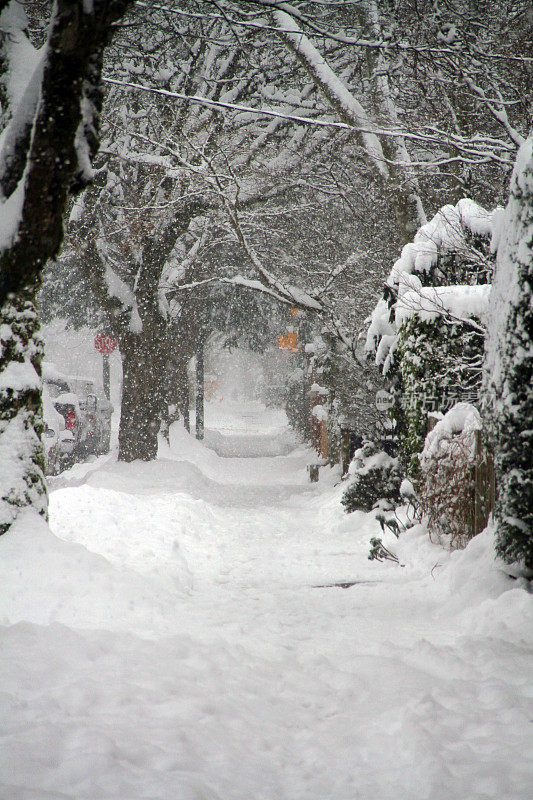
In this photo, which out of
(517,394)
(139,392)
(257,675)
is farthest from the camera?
(139,392)

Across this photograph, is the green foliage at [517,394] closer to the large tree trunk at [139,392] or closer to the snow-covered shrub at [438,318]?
the snow-covered shrub at [438,318]

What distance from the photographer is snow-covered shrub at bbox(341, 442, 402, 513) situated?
29.4 feet

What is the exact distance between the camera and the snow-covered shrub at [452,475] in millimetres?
5773

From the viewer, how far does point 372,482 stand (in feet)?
30.1

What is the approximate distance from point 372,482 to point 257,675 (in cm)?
580

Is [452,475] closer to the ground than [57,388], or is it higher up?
closer to the ground

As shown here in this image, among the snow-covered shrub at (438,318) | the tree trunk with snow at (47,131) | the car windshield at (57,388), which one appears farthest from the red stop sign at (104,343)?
the tree trunk with snow at (47,131)

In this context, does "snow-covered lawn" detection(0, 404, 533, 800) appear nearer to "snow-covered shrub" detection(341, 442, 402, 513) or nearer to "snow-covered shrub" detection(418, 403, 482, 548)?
"snow-covered shrub" detection(418, 403, 482, 548)

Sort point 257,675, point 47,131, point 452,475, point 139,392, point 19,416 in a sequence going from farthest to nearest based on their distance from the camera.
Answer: point 139,392 → point 452,475 → point 19,416 → point 257,675 → point 47,131

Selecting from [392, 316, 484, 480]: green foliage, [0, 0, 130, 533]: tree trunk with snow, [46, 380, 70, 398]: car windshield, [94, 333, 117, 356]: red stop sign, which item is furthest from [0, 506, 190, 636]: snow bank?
[94, 333, 117, 356]: red stop sign

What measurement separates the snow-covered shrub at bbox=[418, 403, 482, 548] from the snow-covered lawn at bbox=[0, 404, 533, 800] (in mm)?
318

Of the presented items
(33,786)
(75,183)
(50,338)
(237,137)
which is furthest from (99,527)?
(50,338)

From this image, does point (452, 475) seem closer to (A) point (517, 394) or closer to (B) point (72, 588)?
(A) point (517, 394)

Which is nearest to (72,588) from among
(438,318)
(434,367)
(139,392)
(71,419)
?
(434,367)
